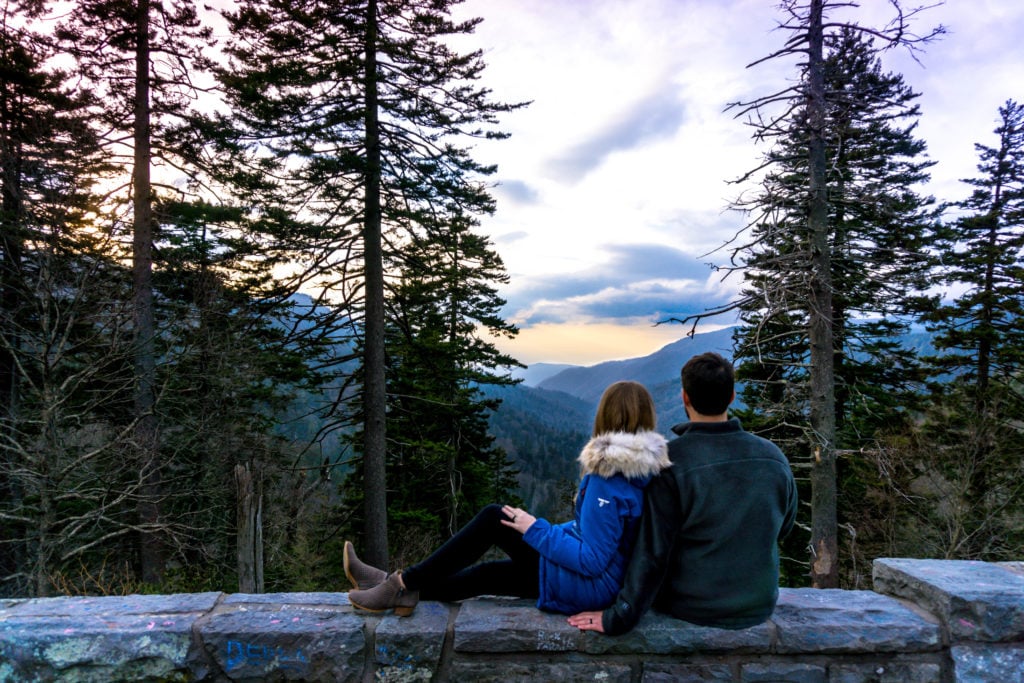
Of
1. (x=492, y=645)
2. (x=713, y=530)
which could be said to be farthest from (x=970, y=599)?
(x=492, y=645)

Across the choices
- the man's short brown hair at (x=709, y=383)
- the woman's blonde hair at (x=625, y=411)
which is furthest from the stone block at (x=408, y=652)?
the man's short brown hair at (x=709, y=383)

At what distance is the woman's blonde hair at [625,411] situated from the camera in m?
2.12

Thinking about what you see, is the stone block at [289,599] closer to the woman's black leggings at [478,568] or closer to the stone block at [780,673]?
the woman's black leggings at [478,568]

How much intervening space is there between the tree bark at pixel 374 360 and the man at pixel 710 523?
8234mm

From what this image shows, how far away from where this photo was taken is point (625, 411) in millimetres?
2123

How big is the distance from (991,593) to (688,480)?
1400 mm

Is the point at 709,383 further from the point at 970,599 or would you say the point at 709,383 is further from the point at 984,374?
A: the point at 984,374

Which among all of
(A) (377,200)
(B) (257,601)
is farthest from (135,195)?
(B) (257,601)

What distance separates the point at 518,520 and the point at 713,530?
2.42 ft

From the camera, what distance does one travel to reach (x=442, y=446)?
14.7m

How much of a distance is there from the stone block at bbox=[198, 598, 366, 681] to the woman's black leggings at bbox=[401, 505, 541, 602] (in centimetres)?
32

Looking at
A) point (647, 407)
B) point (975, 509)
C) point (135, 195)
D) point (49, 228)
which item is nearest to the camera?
point (647, 407)

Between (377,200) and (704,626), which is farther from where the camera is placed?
(377,200)

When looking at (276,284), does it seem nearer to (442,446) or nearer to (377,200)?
(377,200)
